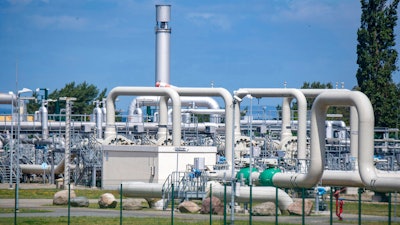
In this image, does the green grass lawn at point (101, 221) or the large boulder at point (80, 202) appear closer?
the green grass lawn at point (101, 221)

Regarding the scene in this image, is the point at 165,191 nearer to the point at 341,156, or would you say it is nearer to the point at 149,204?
the point at 149,204

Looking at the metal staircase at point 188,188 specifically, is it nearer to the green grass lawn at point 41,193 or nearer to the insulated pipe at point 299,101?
the green grass lawn at point 41,193

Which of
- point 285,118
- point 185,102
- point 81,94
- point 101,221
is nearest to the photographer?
point 101,221

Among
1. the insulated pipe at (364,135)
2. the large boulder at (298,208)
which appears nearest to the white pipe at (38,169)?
the insulated pipe at (364,135)

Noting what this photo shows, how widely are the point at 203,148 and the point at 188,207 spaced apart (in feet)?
65.4

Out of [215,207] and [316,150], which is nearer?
[215,207]

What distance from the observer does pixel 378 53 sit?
296 feet

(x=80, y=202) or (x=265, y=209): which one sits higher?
(x=265, y=209)

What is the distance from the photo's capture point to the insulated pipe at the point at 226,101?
215 ft

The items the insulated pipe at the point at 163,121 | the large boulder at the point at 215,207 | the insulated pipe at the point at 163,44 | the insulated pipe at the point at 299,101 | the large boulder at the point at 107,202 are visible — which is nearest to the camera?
the large boulder at the point at 215,207

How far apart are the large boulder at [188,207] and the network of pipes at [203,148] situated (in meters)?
1.36

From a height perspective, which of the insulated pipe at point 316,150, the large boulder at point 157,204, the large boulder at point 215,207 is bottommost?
the large boulder at point 157,204

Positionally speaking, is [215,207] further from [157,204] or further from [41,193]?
[41,193]

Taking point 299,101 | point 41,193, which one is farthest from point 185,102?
point 41,193
